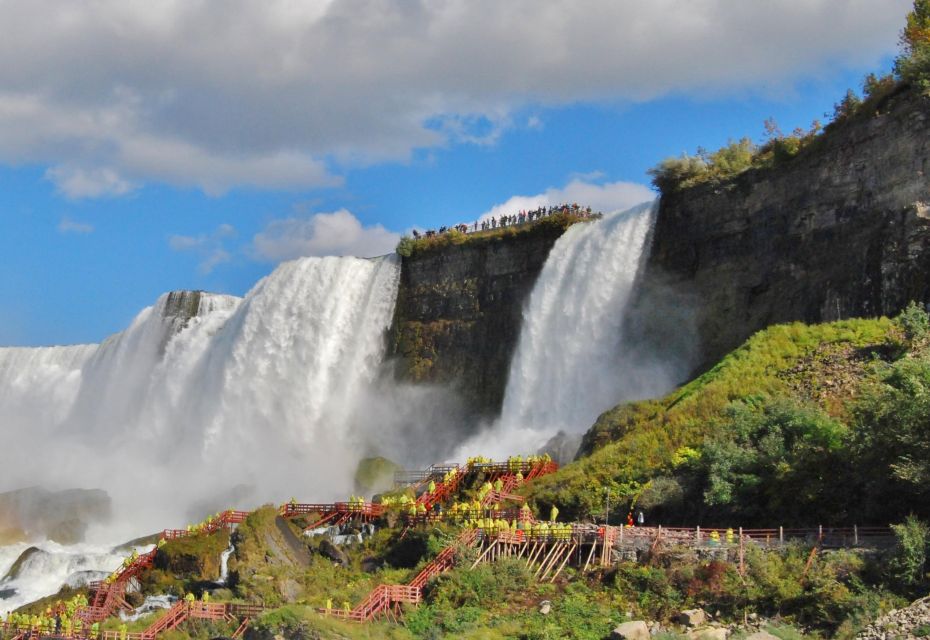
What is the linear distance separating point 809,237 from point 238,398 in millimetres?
31482

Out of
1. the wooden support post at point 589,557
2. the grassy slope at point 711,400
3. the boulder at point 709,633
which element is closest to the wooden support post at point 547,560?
the wooden support post at point 589,557

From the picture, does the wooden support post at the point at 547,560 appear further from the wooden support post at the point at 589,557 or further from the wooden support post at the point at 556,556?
the wooden support post at the point at 589,557

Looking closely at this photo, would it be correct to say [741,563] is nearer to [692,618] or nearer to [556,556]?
[692,618]

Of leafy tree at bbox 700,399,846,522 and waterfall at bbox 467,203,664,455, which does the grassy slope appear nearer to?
leafy tree at bbox 700,399,846,522

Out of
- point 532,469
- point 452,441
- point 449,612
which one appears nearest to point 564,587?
point 449,612

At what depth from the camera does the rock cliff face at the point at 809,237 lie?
125ft

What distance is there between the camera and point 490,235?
190 feet

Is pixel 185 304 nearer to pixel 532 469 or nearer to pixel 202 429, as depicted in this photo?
pixel 202 429

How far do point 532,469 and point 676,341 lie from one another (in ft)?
28.2

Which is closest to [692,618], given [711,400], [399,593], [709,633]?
[709,633]

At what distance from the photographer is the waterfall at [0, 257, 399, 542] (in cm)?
5847

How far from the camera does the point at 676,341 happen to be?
45.8 meters

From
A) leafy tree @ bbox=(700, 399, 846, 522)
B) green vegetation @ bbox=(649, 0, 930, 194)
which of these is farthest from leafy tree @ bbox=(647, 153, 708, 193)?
leafy tree @ bbox=(700, 399, 846, 522)

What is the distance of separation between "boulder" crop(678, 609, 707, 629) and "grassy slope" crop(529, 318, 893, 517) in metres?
8.54
